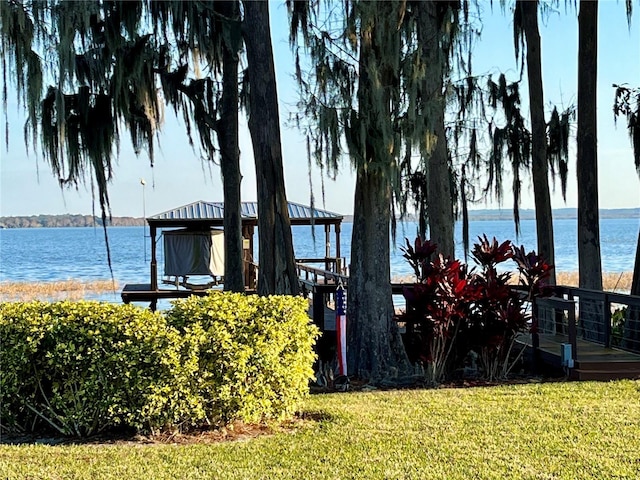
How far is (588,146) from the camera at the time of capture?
10.3 metres

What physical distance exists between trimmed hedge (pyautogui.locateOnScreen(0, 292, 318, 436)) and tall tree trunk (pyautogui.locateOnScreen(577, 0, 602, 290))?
6.20 m

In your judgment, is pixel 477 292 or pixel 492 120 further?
pixel 492 120

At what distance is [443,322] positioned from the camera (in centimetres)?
759

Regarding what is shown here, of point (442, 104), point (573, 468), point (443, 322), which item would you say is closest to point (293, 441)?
point (573, 468)

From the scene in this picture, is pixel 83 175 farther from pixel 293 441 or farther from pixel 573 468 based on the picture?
pixel 573 468

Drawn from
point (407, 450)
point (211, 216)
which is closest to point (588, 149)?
point (407, 450)

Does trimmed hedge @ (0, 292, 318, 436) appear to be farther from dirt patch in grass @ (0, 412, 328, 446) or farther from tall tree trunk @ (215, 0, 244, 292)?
tall tree trunk @ (215, 0, 244, 292)

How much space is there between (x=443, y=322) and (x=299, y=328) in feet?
7.31

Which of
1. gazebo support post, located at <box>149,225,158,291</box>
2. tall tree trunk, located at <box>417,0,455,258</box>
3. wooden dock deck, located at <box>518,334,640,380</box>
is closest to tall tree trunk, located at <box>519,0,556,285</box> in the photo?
tall tree trunk, located at <box>417,0,455,258</box>

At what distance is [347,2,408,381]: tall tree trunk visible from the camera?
789 centimetres

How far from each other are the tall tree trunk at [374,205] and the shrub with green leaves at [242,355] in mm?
2638

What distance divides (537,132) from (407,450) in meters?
7.54

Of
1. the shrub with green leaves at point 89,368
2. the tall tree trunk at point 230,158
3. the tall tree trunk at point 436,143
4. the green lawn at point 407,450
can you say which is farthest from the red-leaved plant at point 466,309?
the tall tree trunk at point 230,158

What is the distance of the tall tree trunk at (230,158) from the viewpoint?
10.4 metres
